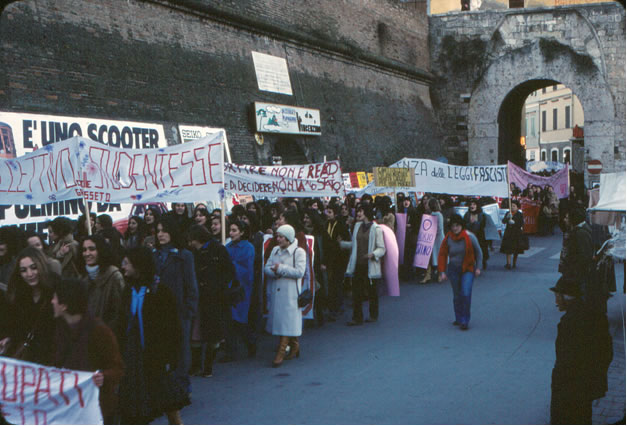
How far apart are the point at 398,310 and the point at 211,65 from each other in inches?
421

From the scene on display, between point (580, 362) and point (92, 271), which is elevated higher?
point (92, 271)

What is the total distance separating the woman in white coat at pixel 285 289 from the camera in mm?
7707

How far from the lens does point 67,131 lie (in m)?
14.4

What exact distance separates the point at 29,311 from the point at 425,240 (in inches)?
376

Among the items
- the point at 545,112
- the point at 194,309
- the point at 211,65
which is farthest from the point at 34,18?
the point at 545,112

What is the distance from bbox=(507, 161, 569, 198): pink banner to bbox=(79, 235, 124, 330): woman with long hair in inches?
492

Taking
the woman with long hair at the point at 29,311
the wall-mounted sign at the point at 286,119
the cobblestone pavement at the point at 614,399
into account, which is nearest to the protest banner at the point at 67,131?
the wall-mounted sign at the point at 286,119

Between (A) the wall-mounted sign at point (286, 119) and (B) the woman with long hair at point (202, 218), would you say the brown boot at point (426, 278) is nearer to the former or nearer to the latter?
(B) the woman with long hair at point (202, 218)

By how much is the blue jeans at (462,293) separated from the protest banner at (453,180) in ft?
19.5

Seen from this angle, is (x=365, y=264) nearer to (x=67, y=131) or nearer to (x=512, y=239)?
(x=512, y=239)

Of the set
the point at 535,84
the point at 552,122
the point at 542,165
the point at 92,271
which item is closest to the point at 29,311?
the point at 92,271

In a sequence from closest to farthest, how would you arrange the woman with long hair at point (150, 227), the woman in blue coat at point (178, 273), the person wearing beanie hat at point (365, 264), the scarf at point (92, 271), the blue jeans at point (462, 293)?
the scarf at point (92, 271)
the woman in blue coat at point (178, 273)
the blue jeans at point (462, 293)
the woman with long hair at point (150, 227)
the person wearing beanie hat at point (365, 264)

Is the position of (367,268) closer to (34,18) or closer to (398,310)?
(398,310)

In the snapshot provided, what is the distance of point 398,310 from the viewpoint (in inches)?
423
